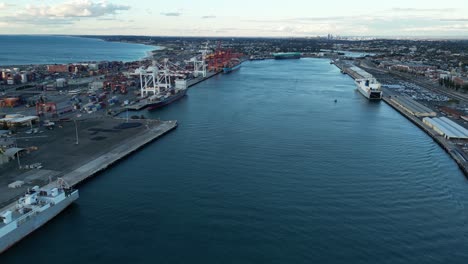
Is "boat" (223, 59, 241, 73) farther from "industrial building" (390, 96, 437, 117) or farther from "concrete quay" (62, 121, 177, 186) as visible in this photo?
"concrete quay" (62, 121, 177, 186)

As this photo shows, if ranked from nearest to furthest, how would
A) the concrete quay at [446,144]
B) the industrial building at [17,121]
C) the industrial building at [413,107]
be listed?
the concrete quay at [446,144] → the industrial building at [17,121] → the industrial building at [413,107]

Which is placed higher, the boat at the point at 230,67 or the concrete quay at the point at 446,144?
the boat at the point at 230,67

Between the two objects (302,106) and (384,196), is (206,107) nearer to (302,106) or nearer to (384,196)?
(302,106)

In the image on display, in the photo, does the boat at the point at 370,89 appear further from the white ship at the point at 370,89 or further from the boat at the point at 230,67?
the boat at the point at 230,67

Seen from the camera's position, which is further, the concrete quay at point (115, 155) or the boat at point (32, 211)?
the concrete quay at point (115, 155)

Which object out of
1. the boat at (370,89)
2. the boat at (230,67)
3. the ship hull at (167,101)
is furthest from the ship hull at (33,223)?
the boat at (230,67)

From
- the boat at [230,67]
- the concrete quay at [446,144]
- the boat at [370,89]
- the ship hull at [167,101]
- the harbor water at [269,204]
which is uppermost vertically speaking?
the boat at [230,67]

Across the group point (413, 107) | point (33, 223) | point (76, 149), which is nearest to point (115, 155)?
point (76, 149)
